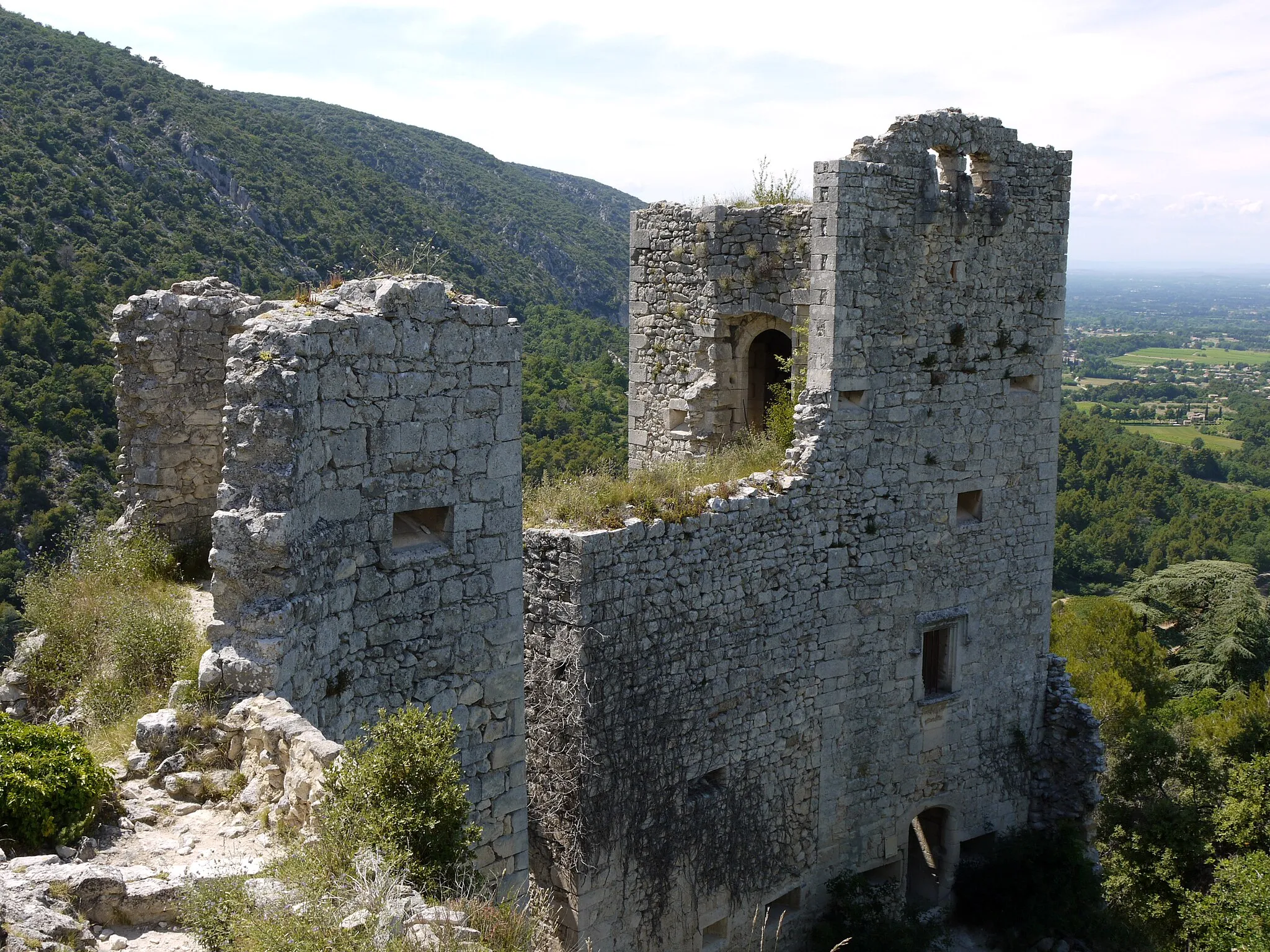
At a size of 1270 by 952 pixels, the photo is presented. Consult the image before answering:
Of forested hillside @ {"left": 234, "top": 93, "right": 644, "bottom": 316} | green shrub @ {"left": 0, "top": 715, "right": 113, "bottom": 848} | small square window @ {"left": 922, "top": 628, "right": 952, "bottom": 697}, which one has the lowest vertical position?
small square window @ {"left": 922, "top": 628, "right": 952, "bottom": 697}

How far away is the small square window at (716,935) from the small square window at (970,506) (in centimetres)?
477

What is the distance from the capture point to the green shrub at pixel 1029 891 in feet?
38.7

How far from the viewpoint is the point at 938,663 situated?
11.9 meters

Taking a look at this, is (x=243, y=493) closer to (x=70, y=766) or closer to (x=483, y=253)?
(x=70, y=766)

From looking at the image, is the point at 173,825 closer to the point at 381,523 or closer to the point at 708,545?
the point at 381,523

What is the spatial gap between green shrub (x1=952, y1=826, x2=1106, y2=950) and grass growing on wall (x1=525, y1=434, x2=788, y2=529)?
5538mm

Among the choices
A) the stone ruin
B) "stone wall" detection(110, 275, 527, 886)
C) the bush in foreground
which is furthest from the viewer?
the stone ruin

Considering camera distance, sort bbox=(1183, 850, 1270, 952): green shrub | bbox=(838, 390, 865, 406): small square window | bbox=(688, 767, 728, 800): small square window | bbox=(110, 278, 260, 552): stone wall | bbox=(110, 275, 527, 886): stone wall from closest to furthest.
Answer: bbox=(110, 275, 527, 886): stone wall < bbox=(110, 278, 260, 552): stone wall < bbox=(688, 767, 728, 800): small square window < bbox=(838, 390, 865, 406): small square window < bbox=(1183, 850, 1270, 952): green shrub

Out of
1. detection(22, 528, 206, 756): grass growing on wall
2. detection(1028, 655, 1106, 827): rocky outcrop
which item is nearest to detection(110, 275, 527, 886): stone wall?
detection(22, 528, 206, 756): grass growing on wall

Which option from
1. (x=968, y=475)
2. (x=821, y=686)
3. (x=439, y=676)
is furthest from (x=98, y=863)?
(x=968, y=475)

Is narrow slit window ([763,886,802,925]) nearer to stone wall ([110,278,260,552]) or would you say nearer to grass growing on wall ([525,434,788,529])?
grass growing on wall ([525,434,788,529])

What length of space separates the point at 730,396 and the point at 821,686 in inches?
127

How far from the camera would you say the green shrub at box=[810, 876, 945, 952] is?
10.5 m

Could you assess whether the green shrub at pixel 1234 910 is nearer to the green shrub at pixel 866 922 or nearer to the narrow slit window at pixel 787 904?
the green shrub at pixel 866 922
